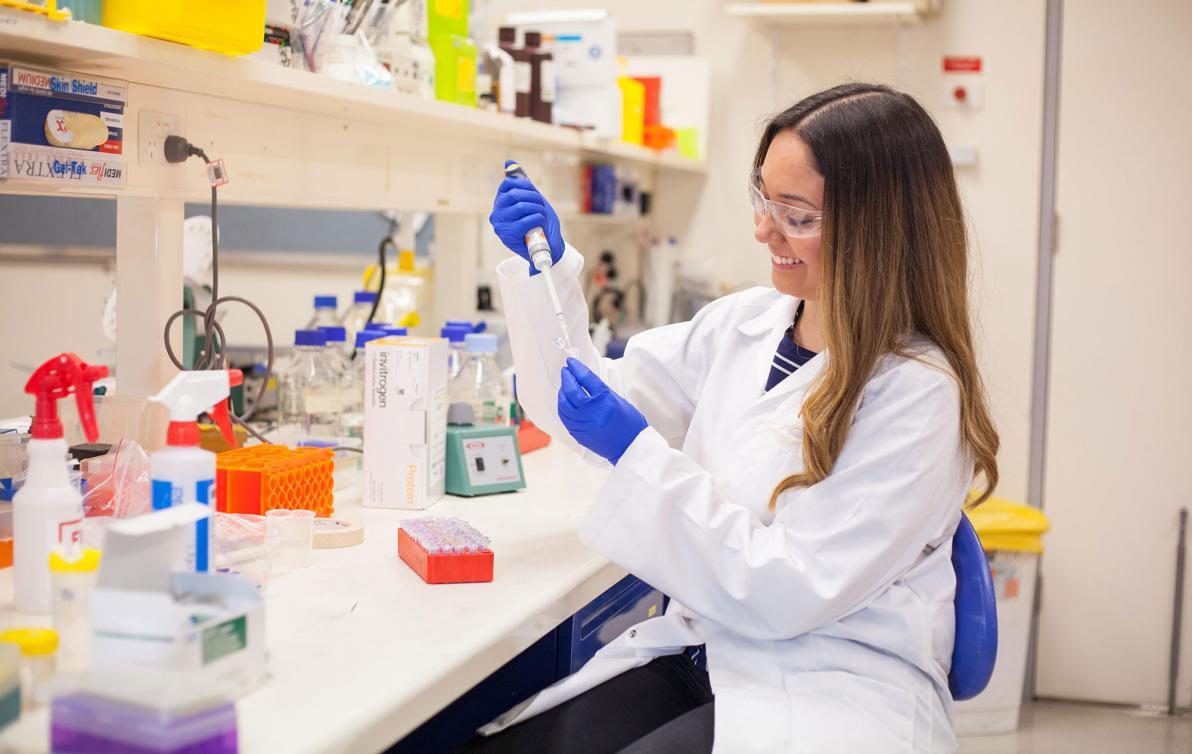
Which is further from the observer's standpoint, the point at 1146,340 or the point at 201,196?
the point at 1146,340

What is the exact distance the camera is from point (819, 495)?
1.45m

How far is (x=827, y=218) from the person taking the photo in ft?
5.01

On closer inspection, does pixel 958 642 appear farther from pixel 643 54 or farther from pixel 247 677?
pixel 643 54

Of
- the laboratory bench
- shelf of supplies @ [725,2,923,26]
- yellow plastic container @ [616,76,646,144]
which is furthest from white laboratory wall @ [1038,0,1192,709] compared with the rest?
the laboratory bench

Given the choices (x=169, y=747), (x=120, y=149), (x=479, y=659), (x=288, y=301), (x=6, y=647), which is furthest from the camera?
(x=288, y=301)

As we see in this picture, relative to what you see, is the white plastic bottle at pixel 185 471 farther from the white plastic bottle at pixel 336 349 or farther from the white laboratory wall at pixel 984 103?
the white laboratory wall at pixel 984 103

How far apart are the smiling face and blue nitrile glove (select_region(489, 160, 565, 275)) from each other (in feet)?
1.12

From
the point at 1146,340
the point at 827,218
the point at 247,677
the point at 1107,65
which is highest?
the point at 1107,65

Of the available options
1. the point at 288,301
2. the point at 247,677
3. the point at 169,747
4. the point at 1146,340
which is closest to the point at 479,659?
the point at 247,677

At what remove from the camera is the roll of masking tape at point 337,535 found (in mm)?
1588

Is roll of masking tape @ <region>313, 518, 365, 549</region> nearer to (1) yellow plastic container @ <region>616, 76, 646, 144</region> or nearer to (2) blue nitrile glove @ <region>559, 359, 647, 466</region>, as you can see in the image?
(2) blue nitrile glove @ <region>559, 359, 647, 466</region>

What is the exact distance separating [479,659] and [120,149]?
0.96 metres

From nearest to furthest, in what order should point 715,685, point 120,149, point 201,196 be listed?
point 715,685 < point 120,149 < point 201,196

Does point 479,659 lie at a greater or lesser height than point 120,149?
lesser
